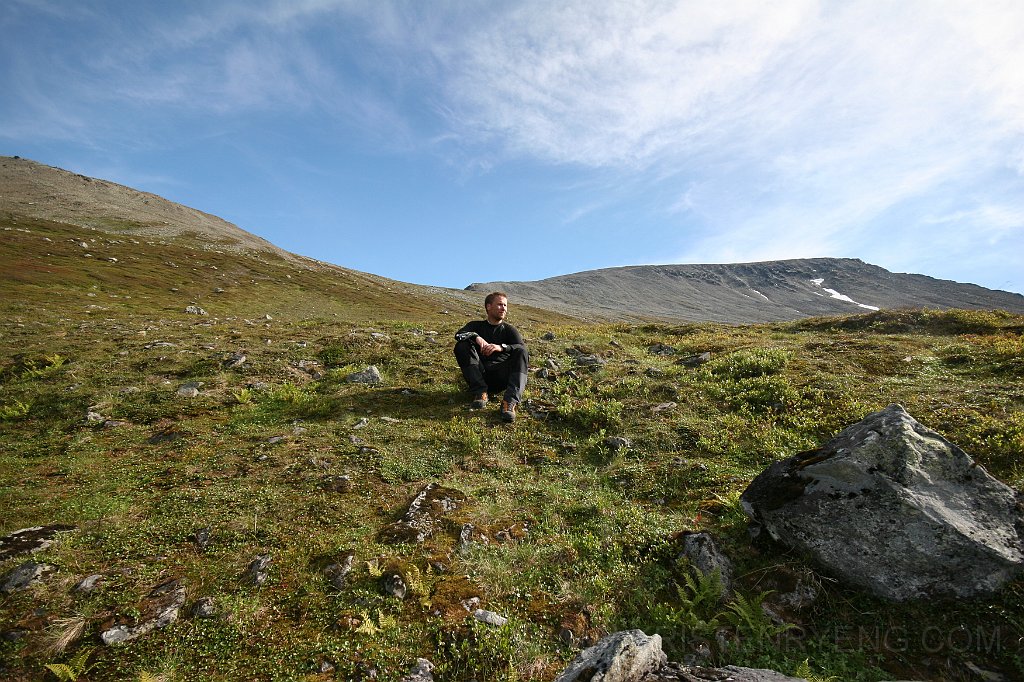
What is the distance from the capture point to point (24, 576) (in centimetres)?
477

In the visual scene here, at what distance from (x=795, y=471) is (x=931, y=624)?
1.88 metres

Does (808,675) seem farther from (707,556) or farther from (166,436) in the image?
(166,436)

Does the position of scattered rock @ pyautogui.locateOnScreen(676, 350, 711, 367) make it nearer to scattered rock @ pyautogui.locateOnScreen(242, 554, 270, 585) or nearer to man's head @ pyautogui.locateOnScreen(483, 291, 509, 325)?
man's head @ pyautogui.locateOnScreen(483, 291, 509, 325)

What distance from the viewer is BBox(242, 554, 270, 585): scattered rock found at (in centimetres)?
506

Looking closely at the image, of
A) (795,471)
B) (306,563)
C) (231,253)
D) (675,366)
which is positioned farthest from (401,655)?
(231,253)

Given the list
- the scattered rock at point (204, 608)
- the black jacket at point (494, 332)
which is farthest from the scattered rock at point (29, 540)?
the black jacket at point (494, 332)

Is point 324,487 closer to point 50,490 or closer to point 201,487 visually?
point 201,487

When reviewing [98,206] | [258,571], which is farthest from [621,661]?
[98,206]

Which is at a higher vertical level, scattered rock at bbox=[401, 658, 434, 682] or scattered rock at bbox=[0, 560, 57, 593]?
A: scattered rock at bbox=[401, 658, 434, 682]

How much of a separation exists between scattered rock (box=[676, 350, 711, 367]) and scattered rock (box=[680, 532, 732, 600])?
322 inches

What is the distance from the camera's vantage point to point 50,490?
6766 mm

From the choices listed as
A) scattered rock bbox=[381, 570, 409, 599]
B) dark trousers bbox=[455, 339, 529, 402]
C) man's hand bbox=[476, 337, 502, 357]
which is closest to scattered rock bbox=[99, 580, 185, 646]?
scattered rock bbox=[381, 570, 409, 599]

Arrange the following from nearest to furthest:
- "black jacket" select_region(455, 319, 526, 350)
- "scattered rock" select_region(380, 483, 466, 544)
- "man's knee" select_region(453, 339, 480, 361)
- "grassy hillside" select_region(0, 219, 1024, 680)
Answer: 1. "grassy hillside" select_region(0, 219, 1024, 680)
2. "scattered rock" select_region(380, 483, 466, 544)
3. "man's knee" select_region(453, 339, 480, 361)
4. "black jacket" select_region(455, 319, 526, 350)

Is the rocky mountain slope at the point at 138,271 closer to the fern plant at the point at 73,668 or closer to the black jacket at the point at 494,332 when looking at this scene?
the black jacket at the point at 494,332
